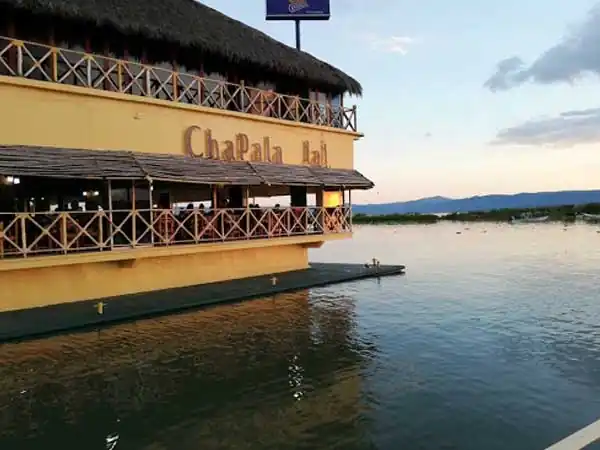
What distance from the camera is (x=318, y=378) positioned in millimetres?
7238

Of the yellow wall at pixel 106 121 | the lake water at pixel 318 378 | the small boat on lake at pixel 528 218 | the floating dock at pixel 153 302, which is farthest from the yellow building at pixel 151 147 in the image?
the small boat on lake at pixel 528 218

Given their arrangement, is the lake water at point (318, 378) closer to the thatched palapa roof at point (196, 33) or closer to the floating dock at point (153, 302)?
the floating dock at point (153, 302)

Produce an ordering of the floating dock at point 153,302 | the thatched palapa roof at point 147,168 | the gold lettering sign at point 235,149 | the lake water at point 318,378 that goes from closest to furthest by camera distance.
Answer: the lake water at point 318,378 → the floating dock at point 153,302 → the thatched palapa roof at point 147,168 → the gold lettering sign at point 235,149

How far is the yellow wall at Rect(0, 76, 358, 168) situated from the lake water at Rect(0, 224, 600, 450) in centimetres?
409

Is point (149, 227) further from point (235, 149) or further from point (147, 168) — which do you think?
point (235, 149)

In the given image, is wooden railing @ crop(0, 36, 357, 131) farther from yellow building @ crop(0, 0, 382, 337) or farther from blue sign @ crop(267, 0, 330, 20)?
blue sign @ crop(267, 0, 330, 20)

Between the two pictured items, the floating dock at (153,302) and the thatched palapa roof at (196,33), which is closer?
the floating dock at (153,302)

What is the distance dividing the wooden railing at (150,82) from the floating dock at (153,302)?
4640mm

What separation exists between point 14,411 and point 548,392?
20.6 feet

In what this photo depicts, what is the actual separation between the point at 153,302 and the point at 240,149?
16.2ft

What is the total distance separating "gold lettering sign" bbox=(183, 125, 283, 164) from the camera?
13.6m

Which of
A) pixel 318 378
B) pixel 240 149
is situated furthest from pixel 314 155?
pixel 318 378

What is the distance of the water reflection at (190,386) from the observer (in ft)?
18.1

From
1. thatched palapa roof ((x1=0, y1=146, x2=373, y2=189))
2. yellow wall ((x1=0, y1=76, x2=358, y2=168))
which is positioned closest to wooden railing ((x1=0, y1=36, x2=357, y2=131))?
yellow wall ((x1=0, y1=76, x2=358, y2=168))
